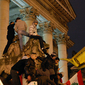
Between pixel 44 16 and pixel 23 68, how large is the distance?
23.5 meters

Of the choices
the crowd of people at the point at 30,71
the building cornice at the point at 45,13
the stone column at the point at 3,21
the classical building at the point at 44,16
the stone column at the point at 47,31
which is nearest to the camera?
the crowd of people at the point at 30,71

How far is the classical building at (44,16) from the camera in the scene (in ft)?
84.8

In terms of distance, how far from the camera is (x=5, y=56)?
533 inches

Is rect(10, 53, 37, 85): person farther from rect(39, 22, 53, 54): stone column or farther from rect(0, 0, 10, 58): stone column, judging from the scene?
rect(39, 22, 53, 54): stone column

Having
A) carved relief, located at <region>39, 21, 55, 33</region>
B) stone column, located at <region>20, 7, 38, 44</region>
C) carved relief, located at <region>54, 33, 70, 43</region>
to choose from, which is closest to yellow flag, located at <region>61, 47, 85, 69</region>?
stone column, located at <region>20, 7, 38, 44</region>

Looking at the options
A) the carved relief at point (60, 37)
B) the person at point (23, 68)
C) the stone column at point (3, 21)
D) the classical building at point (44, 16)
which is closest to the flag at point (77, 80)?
the person at point (23, 68)

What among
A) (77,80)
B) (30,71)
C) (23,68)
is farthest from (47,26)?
(30,71)

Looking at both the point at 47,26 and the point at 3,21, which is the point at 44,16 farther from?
the point at 3,21

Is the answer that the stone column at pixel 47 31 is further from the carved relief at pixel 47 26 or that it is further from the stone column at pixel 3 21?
the stone column at pixel 3 21

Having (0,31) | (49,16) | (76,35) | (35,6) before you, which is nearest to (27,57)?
(0,31)

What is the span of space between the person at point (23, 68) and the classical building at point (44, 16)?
41.3ft

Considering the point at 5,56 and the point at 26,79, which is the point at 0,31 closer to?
the point at 5,56

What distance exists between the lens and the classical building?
25844mm

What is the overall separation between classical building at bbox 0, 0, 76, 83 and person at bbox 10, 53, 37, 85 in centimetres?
1258
